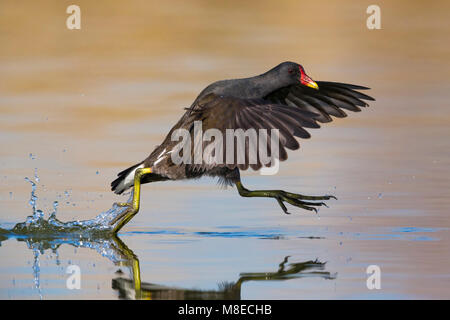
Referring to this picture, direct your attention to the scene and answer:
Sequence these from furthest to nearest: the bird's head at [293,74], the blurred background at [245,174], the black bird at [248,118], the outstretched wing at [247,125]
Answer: the bird's head at [293,74], the black bird at [248,118], the outstretched wing at [247,125], the blurred background at [245,174]

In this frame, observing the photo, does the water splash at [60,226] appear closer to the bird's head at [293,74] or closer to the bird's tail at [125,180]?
the bird's tail at [125,180]

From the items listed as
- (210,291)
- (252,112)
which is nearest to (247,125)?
(252,112)

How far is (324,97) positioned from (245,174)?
1.38m

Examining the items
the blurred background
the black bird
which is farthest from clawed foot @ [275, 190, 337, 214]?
the blurred background

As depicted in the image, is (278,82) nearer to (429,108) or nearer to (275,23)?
(429,108)

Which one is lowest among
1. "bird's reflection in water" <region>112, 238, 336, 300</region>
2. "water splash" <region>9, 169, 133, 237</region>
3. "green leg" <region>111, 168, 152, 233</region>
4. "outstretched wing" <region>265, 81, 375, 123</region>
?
"bird's reflection in water" <region>112, 238, 336, 300</region>

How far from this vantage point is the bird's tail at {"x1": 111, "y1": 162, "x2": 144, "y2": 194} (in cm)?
662

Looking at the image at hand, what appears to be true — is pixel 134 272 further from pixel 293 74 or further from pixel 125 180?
pixel 293 74

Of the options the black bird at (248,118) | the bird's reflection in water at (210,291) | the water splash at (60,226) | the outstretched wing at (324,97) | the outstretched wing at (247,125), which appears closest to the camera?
the bird's reflection in water at (210,291)

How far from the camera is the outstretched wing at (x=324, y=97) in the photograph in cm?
724

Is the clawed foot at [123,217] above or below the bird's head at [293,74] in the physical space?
below

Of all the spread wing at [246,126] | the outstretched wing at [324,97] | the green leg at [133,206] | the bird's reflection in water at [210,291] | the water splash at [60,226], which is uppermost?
the outstretched wing at [324,97]

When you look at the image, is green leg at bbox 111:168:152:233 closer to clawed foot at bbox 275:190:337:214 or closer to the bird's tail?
the bird's tail

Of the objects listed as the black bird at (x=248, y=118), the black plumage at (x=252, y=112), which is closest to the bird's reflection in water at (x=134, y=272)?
the black bird at (x=248, y=118)
